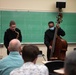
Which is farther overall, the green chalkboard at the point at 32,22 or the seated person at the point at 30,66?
the green chalkboard at the point at 32,22

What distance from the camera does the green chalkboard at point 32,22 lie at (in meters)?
6.49

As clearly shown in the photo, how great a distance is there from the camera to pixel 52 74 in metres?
2.88

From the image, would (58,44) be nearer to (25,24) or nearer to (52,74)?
(25,24)

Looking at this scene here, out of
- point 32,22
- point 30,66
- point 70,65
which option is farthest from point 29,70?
point 32,22

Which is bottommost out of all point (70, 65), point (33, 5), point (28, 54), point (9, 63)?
point (9, 63)

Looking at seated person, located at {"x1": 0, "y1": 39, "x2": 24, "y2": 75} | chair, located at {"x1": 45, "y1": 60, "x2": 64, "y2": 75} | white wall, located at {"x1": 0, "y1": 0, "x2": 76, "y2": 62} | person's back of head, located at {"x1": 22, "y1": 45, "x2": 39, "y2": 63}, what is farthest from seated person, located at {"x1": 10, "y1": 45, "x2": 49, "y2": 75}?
white wall, located at {"x1": 0, "y1": 0, "x2": 76, "y2": 62}

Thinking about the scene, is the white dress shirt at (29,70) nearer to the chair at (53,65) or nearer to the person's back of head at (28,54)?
the person's back of head at (28,54)

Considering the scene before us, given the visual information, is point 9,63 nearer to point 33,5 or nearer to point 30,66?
point 30,66

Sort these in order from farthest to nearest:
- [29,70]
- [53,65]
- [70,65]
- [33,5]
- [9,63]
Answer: [33,5], [53,65], [9,63], [29,70], [70,65]

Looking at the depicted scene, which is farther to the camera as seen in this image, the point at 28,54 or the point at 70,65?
the point at 28,54

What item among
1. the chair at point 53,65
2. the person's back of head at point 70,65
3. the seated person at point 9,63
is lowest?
the chair at point 53,65

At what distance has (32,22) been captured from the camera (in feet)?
22.0

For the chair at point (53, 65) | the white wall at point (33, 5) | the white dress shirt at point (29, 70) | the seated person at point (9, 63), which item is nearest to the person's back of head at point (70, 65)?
the white dress shirt at point (29, 70)

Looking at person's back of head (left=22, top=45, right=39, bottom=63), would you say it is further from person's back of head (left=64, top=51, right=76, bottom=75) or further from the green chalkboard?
the green chalkboard
